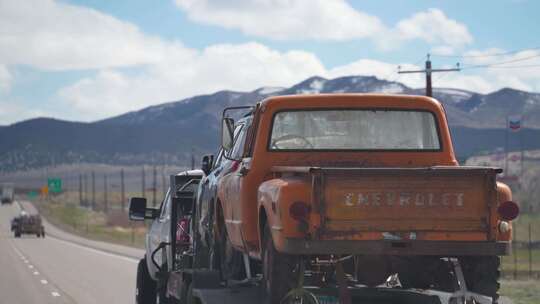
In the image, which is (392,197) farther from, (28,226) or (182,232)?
(28,226)

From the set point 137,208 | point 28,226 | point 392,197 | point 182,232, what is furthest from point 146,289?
point 28,226

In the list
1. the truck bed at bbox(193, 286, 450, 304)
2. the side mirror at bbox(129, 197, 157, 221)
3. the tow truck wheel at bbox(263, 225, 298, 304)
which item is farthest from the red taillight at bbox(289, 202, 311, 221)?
the side mirror at bbox(129, 197, 157, 221)

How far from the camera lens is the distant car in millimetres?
78562

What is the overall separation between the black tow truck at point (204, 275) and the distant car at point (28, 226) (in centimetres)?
6469

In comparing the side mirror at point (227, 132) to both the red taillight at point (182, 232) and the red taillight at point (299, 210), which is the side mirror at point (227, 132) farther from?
the red taillight at point (182, 232)

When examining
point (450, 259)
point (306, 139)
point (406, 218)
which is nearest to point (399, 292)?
point (450, 259)

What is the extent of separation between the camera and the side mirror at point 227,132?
33.1ft

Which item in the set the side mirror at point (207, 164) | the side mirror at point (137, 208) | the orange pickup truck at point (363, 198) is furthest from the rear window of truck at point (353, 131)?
the side mirror at point (137, 208)

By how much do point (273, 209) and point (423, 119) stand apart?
8.07 feet

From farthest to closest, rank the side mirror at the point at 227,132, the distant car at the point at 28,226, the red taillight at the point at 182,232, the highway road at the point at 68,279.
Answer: the distant car at the point at 28,226, the highway road at the point at 68,279, the red taillight at the point at 182,232, the side mirror at the point at 227,132

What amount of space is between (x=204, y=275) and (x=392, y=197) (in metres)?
2.79

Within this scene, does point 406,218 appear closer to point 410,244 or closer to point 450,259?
point 410,244

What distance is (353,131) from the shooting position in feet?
31.7

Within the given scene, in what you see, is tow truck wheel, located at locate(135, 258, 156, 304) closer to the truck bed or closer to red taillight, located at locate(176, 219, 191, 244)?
red taillight, located at locate(176, 219, 191, 244)
